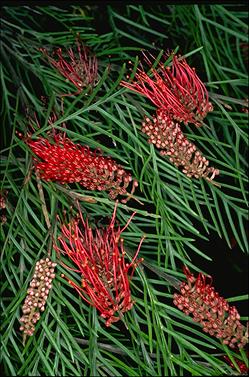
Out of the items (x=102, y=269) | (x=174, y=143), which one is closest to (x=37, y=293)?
(x=102, y=269)

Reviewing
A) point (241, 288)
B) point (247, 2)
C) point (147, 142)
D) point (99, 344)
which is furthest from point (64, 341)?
point (247, 2)

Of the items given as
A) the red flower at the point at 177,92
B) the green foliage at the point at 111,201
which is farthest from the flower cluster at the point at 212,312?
the red flower at the point at 177,92

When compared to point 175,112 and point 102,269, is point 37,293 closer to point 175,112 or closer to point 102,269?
point 102,269

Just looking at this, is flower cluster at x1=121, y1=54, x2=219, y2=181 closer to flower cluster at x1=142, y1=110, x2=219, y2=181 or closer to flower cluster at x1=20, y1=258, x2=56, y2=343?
flower cluster at x1=142, y1=110, x2=219, y2=181

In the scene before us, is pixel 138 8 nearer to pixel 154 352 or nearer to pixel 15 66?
pixel 15 66

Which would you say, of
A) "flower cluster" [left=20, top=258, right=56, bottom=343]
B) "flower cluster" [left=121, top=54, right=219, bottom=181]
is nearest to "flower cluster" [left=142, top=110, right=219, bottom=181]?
"flower cluster" [left=121, top=54, right=219, bottom=181]

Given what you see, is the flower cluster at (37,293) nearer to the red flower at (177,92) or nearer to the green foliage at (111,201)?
the green foliage at (111,201)
